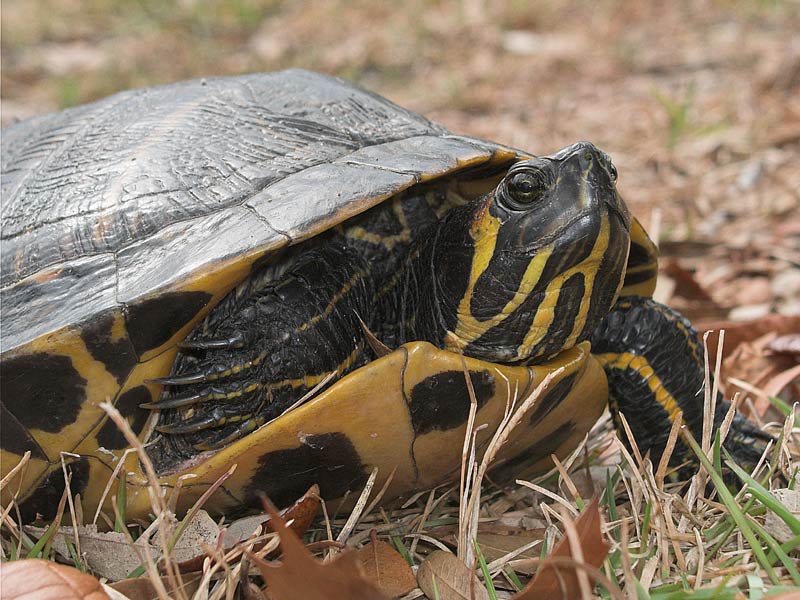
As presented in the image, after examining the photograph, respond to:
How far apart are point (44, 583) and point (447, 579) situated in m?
0.76

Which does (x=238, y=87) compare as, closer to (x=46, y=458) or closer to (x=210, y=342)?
(x=210, y=342)

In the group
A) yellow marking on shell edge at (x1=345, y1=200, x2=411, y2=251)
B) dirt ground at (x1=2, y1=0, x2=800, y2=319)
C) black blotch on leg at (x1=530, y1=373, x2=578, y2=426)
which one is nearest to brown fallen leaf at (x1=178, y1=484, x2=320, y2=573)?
black blotch on leg at (x1=530, y1=373, x2=578, y2=426)

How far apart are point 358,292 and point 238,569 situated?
772 millimetres

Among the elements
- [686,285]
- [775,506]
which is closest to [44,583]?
[775,506]

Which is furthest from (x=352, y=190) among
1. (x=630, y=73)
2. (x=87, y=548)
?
(x=630, y=73)

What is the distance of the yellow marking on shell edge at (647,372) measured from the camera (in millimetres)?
2215

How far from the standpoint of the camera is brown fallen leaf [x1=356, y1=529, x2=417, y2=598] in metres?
1.69

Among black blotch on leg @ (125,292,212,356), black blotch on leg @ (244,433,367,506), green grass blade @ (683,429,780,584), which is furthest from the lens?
black blotch on leg @ (244,433,367,506)

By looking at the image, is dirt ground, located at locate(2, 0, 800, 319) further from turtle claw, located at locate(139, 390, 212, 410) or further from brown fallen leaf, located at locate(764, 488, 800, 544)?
turtle claw, located at locate(139, 390, 212, 410)

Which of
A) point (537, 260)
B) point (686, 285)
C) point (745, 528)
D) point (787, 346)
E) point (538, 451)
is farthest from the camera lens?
point (686, 285)

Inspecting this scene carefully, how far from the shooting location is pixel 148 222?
1.94m

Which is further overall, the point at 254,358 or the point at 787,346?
the point at 787,346

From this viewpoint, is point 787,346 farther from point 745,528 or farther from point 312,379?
point 312,379

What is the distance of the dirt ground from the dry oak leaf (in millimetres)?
2535
